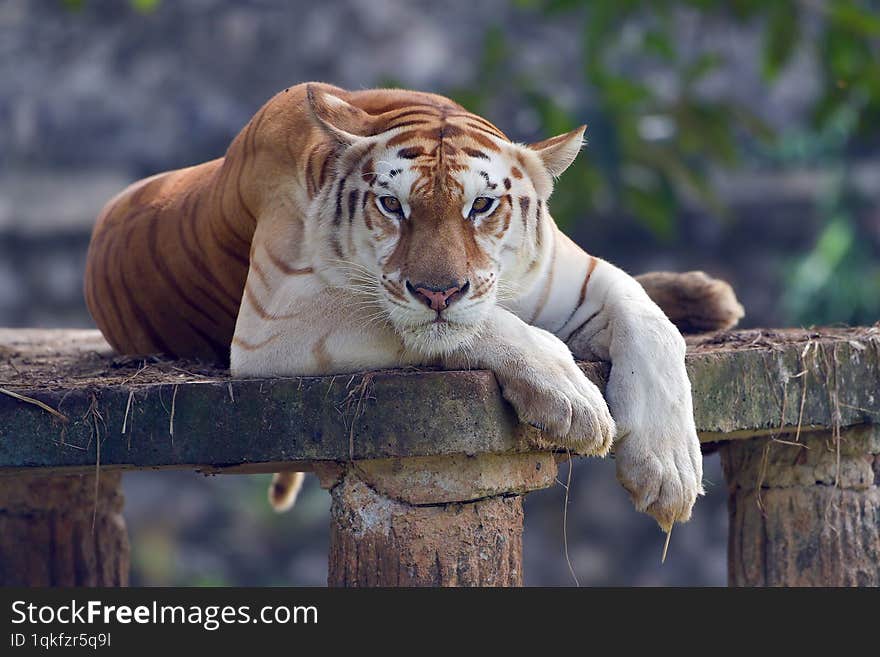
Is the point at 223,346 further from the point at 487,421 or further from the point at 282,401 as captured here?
the point at 487,421

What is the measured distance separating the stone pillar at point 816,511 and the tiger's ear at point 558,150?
2.92 feet

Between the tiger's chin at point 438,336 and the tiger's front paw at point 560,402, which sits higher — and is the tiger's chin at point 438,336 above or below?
above

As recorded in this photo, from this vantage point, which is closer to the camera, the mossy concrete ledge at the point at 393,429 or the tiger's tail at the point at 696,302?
the mossy concrete ledge at the point at 393,429

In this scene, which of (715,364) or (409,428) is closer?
(409,428)

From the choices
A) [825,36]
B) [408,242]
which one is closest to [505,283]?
[408,242]

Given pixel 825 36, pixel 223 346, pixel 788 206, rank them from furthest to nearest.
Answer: pixel 788 206
pixel 825 36
pixel 223 346

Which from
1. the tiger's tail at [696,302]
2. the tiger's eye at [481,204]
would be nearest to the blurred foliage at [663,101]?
the tiger's tail at [696,302]

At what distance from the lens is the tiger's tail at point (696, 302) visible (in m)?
3.41

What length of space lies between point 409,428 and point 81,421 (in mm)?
707

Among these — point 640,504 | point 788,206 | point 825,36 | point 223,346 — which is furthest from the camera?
point 788,206

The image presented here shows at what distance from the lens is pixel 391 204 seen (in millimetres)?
2568

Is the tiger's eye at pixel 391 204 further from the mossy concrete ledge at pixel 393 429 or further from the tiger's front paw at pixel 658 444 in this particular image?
the tiger's front paw at pixel 658 444

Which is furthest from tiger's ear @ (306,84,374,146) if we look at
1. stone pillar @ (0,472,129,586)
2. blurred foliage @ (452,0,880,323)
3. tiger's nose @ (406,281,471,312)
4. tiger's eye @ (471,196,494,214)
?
blurred foliage @ (452,0,880,323)

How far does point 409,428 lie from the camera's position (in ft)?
8.05
